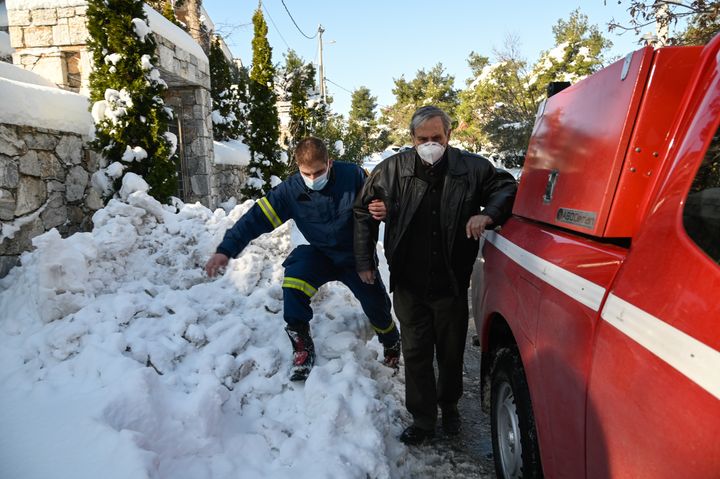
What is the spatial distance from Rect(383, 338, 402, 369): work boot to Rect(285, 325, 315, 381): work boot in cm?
70

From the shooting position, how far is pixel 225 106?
1334cm

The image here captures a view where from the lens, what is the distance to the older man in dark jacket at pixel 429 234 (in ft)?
8.53

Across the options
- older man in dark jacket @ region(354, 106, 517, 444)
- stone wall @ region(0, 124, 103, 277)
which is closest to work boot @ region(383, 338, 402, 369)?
older man in dark jacket @ region(354, 106, 517, 444)

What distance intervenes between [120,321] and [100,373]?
0.57m

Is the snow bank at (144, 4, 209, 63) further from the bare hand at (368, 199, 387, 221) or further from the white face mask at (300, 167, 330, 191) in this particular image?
the bare hand at (368, 199, 387, 221)

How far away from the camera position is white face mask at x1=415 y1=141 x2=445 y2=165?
8.51 feet

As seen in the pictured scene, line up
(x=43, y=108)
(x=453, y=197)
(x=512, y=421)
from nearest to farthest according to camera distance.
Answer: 1. (x=512, y=421)
2. (x=453, y=197)
3. (x=43, y=108)

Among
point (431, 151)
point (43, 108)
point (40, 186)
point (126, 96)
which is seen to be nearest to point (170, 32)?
point (126, 96)

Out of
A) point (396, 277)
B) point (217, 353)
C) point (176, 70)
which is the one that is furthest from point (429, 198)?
point (176, 70)

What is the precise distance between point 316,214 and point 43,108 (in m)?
3.79

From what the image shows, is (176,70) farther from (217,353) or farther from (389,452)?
(389,452)

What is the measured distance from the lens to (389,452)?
2.70m

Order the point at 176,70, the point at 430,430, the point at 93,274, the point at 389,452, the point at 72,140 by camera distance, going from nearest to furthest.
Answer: the point at 389,452 → the point at 430,430 → the point at 93,274 → the point at 72,140 → the point at 176,70

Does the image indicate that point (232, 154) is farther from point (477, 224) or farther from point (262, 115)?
point (477, 224)
